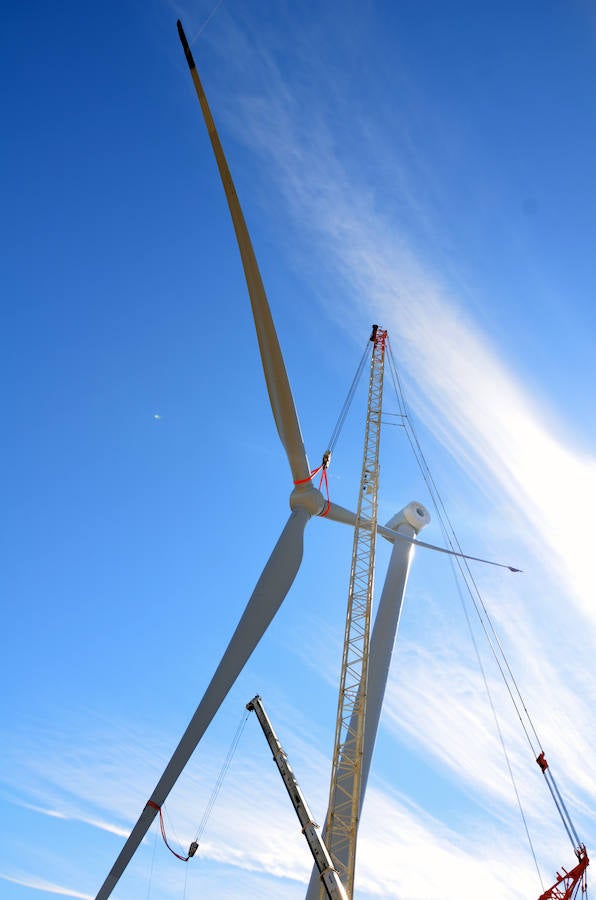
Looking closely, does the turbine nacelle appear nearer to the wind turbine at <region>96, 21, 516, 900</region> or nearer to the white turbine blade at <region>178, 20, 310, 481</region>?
the wind turbine at <region>96, 21, 516, 900</region>

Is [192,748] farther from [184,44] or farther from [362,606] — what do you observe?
[184,44]

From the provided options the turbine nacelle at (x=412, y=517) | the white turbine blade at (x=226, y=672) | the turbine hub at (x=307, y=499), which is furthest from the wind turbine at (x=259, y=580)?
the turbine nacelle at (x=412, y=517)

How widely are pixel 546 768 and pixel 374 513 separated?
16267 mm

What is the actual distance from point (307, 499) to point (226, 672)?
9428mm

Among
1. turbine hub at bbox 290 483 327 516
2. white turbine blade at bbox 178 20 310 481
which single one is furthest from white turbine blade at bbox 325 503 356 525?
white turbine blade at bbox 178 20 310 481

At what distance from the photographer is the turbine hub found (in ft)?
109

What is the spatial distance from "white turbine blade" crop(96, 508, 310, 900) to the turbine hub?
11.2 ft

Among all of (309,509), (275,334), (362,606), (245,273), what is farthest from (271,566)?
(245,273)

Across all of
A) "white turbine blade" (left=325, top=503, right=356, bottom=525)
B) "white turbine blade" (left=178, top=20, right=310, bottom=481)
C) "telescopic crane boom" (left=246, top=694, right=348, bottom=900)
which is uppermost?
"white turbine blade" (left=178, top=20, right=310, bottom=481)

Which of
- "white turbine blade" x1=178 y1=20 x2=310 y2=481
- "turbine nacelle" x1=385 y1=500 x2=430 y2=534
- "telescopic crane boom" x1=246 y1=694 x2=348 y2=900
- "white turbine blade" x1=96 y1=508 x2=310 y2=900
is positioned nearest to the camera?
"telescopic crane boom" x1=246 y1=694 x2=348 y2=900

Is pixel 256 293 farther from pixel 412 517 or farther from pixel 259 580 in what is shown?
pixel 412 517

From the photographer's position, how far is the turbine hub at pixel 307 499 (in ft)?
109

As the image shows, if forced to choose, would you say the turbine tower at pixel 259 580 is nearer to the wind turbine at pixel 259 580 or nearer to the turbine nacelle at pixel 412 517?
the wind turbine at pixel 259 580

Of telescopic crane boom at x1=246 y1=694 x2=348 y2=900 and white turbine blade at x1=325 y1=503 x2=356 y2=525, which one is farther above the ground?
white turbine blade at x1=325 y1=503 x2=356 y2=525
